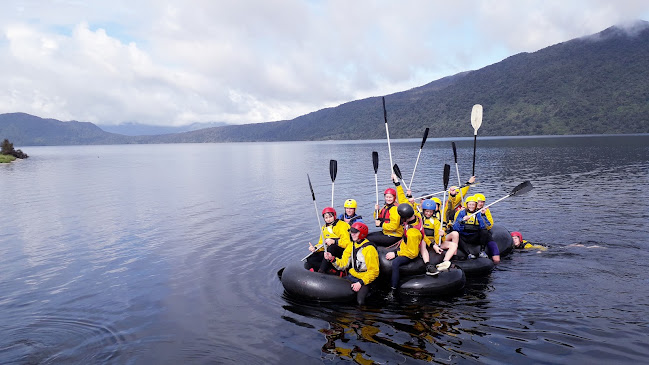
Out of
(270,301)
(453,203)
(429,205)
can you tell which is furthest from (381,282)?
(453,203)

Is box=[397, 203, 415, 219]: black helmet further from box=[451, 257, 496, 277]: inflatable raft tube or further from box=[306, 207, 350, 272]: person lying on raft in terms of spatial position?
box=[451, 257, 496, 277]: inflatable raft tube

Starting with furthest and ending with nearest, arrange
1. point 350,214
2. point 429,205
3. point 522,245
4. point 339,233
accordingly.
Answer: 1. point 522,245
2. point 350,214
3. point 429,205
4. point 339,233

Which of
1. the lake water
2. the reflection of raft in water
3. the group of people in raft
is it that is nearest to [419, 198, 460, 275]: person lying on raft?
the group of people in raft

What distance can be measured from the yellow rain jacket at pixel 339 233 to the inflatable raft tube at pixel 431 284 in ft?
6.54

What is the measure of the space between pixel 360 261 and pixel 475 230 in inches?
203

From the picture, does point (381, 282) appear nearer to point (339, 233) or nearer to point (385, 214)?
point (339, 233)

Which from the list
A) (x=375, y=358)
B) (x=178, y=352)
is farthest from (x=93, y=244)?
(x=375, y=358)

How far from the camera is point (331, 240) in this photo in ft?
39.5

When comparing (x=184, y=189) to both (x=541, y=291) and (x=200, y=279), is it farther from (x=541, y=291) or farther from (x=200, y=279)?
(x=541, y=291)

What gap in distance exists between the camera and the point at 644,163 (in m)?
48.0

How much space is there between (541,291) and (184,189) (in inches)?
1328

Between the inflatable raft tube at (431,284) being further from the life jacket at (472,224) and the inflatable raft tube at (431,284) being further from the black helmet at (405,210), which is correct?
the life jacket at (472,224)

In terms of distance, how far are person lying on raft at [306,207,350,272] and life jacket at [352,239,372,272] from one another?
0.47m

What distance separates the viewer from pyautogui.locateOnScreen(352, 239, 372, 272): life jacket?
11516 mm
